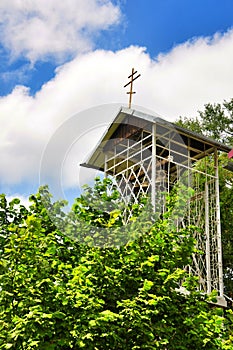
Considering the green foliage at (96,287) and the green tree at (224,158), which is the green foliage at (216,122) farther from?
the green foliage at (96,287)

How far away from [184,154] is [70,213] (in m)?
4.33

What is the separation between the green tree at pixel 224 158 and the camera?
1583 centimetres

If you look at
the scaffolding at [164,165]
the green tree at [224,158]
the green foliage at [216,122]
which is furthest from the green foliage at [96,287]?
the green foliage at [216,122]

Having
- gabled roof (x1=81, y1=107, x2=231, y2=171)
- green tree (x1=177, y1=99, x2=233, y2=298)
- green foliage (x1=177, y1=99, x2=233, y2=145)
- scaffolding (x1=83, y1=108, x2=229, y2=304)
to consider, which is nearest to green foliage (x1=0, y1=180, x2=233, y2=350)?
scaffolding (x1=83, y1=108, x2=229, y2=304)

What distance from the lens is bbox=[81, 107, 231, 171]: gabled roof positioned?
851 cm

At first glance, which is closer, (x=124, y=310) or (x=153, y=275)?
(x=124, y=310)

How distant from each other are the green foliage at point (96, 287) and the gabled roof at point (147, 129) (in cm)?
295

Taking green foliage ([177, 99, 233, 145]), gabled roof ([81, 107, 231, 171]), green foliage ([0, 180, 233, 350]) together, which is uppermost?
green foliage ([177, 99, 233, 145])

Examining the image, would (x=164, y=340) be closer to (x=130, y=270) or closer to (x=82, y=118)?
(x=130, y=270)

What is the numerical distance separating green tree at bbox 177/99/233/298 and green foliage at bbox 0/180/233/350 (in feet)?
21.0

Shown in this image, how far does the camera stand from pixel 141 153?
8.49 metres

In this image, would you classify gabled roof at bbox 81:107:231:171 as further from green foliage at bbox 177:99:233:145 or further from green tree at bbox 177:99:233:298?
green foliage at bbox 177:99:233:145

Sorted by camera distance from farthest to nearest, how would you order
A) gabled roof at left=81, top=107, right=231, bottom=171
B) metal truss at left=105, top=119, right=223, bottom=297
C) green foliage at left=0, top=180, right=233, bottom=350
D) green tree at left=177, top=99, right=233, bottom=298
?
green tree at left=177, top=99, right=233, bottom=298
gabled roof at left=81, top=107, right=231, bottom=171
metal truss at left=105, top=119, right=223, bottom=297
green foliage at left=0, top=180, right=233, bottom=350

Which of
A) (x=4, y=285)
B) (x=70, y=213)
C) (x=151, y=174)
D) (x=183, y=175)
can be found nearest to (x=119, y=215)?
(x=70, y=213)
